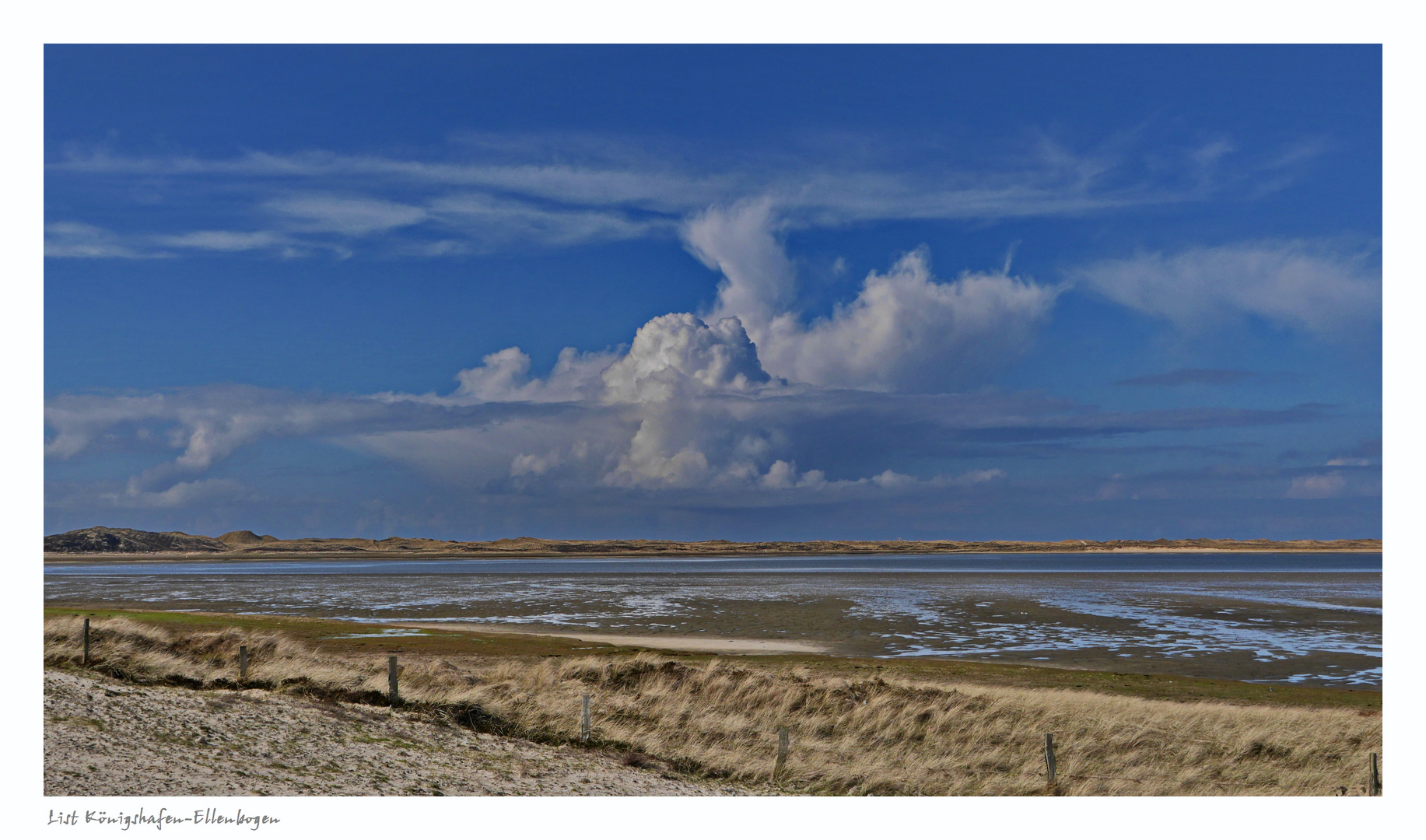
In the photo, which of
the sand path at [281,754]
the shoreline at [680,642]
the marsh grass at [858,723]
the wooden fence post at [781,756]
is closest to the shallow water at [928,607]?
the shoreline at [680,642]

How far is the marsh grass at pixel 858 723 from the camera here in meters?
19.8

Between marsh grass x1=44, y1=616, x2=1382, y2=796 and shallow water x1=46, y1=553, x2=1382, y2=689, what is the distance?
1033 centimetres

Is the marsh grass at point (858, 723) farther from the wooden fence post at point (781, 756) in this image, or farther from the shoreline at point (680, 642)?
the shoreline at point (680, 642)

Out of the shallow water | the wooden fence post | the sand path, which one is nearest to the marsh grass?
the wooden fence post

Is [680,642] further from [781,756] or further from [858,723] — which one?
[781,756]

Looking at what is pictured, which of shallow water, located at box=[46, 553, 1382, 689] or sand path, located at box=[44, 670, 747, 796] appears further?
shallow water, located at box=[46, 553, 1382, 689]

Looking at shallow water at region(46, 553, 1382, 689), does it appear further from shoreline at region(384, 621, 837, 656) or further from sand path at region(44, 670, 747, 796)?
sand path at region(44, 670, 747, 796)

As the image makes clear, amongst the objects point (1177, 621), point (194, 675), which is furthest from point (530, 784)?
point (1177, 621)

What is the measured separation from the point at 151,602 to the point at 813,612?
4589 centimetres

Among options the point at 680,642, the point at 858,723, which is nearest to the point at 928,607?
the point at 680,642

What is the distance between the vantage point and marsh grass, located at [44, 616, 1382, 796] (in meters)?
19.8

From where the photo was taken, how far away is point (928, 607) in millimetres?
56812

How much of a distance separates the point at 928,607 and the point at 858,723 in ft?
115

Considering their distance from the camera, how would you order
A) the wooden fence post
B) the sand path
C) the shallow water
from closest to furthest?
the sand path → the wooden fence post → the shallow water
